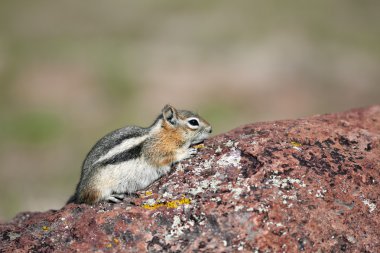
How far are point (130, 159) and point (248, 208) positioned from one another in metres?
1.89

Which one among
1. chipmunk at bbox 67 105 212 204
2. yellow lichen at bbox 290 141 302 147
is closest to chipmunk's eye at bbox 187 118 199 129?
chipmunk at bbox 67 105 212 204

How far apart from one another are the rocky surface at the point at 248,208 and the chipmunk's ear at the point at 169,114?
0.93 meters

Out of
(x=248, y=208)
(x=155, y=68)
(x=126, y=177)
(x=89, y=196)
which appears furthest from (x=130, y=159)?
(x=155, y=68)

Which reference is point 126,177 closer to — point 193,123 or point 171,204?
point 171,204

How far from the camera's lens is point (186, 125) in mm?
7766

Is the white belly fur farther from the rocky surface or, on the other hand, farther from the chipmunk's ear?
the chipmunk's ear

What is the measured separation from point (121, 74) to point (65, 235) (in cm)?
1771

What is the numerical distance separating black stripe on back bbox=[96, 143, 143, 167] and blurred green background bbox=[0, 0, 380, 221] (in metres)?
7.73

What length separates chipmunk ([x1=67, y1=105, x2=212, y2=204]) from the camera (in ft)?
22.3

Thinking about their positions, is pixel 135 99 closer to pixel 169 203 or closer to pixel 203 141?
pixel 203 141

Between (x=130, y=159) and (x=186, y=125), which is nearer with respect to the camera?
(x=130, y=159)

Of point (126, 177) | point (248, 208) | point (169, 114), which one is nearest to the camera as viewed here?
point (248, 208)

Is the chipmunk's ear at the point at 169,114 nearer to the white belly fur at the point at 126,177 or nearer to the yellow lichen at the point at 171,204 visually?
the white belly fur at the point at 126,177

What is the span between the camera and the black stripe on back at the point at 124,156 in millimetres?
6938
